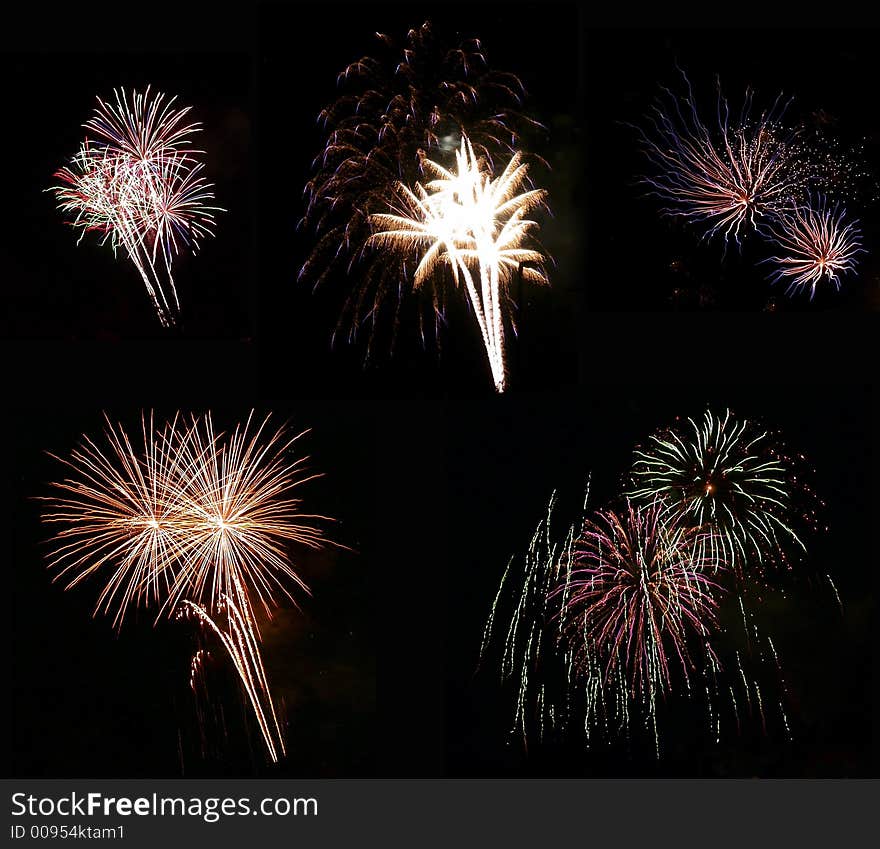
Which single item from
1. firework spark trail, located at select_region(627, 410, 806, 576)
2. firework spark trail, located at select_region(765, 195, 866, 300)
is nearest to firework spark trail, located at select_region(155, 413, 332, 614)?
firework spark trail, located at select_region(627, 410, 806, 576)

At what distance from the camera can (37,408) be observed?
3.62 m

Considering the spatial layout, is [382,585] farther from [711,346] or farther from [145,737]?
[711,346]

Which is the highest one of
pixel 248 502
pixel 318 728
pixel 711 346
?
pixel 711 346

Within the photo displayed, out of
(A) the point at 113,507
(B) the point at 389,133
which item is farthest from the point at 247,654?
(B) the point at 389,133

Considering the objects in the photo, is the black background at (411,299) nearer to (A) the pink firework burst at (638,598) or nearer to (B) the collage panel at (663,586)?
(B) the collage panel at (663,586)

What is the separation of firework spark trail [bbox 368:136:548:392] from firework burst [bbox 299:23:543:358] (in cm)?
6

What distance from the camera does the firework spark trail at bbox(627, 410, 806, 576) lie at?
3621 mm

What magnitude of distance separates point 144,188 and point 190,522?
1.58 meters

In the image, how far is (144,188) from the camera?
366 centimetres

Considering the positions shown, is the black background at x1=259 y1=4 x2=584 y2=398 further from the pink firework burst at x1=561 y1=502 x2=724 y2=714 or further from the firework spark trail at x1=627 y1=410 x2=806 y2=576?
the pink firework burst at x1=561 y1=502 x2=724 y2=714

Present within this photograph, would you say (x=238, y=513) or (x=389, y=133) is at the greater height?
(x=389, y=133)

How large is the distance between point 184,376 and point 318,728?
173 centimetres

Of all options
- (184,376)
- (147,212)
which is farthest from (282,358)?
(147,212)

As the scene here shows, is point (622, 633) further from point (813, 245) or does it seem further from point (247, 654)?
point (813, 245)
